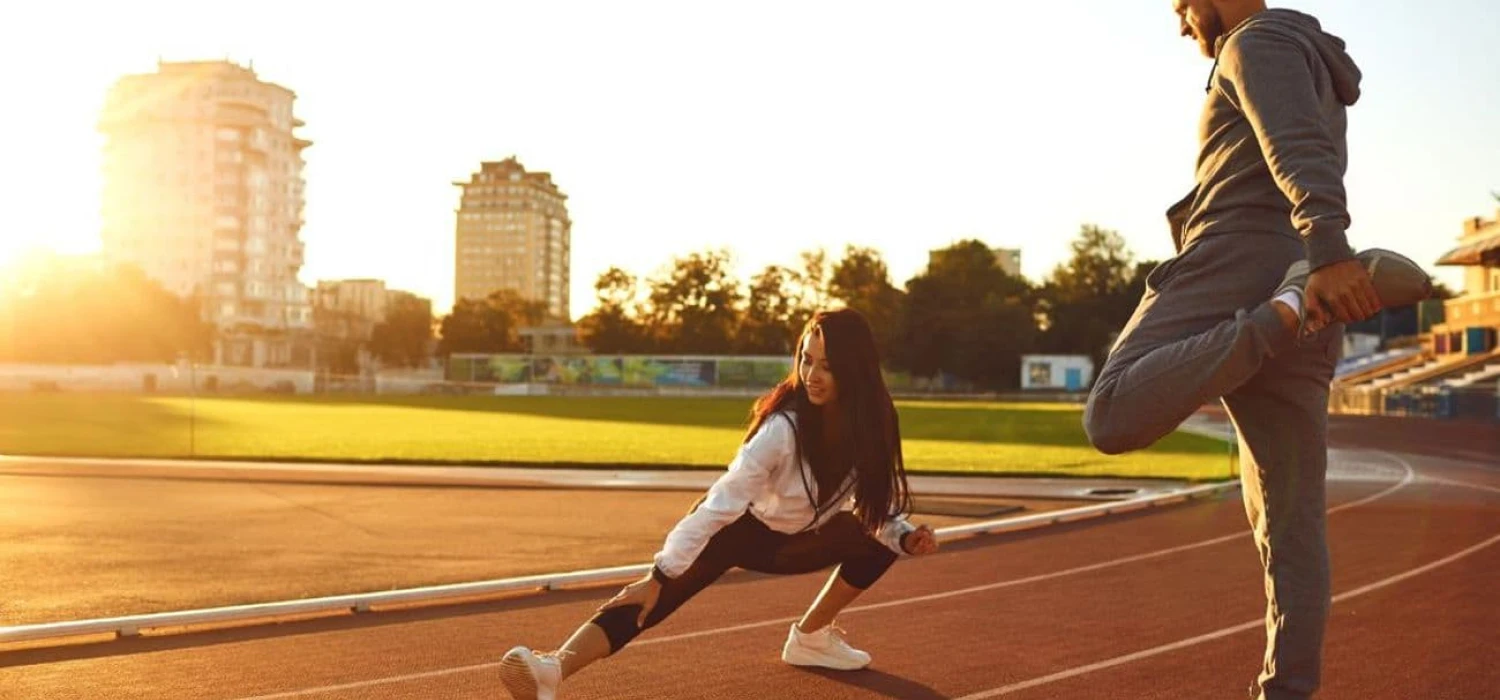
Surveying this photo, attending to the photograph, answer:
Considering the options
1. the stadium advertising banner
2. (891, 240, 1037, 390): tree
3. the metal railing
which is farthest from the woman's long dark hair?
(891, 240, 1037, 390): tree

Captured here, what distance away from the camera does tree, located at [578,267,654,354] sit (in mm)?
117375

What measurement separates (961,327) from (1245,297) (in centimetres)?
10233

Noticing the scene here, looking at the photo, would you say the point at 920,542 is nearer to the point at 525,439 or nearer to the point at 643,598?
the point at 643,598

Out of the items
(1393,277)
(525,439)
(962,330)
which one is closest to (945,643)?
(1393,277)

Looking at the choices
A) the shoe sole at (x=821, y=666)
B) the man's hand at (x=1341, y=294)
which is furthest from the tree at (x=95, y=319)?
the man's hand at (x=1341, y=294)

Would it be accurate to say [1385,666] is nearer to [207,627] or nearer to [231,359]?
[207,627]

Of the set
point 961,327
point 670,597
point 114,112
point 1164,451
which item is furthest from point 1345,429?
point 114,112

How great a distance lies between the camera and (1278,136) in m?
3.33

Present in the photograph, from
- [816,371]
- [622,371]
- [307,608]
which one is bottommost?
[307,608]

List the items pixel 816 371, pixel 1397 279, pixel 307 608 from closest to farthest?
pixel 1397 279 → pixel 816 371 → pixel 307 608

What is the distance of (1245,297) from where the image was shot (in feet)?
11.6

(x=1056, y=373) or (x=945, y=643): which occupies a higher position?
(x=1056, y=373)

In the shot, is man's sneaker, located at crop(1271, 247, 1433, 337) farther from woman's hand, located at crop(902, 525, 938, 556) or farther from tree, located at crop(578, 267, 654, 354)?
tree, located at crop(578, 267, 654, 354)

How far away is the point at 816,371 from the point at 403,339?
14507 cm
